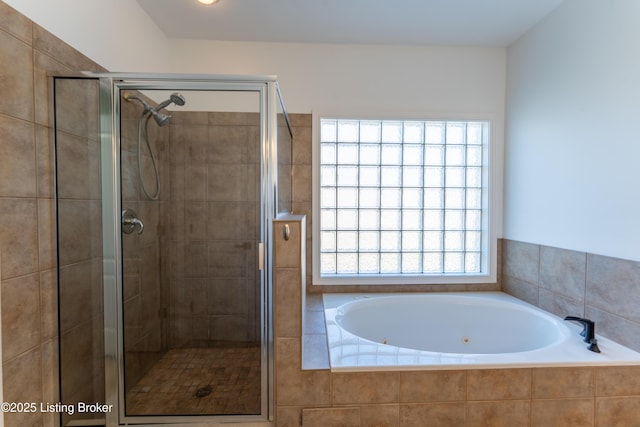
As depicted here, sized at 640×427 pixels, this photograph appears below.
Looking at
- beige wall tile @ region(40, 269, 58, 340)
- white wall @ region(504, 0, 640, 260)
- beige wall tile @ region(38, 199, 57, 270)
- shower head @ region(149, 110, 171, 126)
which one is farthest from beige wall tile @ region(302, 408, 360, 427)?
shower head @ region(149, 110, 171, 126)

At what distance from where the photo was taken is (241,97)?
1510mm

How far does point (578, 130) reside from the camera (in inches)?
70.5

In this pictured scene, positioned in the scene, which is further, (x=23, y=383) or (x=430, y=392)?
(x=430, y=392)

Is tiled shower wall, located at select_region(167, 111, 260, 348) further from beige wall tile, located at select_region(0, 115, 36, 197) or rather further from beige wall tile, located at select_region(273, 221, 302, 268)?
beige wall tile, located at select_region(0, 115, 36, 197)

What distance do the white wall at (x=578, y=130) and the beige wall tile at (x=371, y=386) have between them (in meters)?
1.39

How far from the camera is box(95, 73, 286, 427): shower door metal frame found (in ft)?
4.76

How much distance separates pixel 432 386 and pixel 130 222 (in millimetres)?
1730

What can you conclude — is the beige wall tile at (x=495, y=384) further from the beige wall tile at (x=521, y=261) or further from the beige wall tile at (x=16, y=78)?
the beige wall tile at (x=16, y=78)

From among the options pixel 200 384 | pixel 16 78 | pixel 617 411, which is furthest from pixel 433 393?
pixel 16 78

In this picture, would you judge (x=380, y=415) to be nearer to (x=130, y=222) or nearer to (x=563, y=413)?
(x=563, y=413)

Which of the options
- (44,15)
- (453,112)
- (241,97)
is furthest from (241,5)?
(453,112)

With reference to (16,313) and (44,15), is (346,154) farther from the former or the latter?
(16,313)

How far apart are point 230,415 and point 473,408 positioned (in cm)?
118

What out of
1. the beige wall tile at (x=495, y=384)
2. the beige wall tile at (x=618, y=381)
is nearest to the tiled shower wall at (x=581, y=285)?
the beige wall tile at (x=618, y=381)
